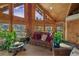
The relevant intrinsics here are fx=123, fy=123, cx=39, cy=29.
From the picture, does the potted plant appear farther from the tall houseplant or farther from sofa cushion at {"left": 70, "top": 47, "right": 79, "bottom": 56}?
the tall houseplant

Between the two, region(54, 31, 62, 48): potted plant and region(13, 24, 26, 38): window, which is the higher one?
region(13, 24, 26, 38): window

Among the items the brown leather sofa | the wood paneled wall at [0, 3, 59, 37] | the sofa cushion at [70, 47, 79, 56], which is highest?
the wood paneled wall at [0, 3, 59, 37]

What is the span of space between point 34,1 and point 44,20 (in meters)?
0.34

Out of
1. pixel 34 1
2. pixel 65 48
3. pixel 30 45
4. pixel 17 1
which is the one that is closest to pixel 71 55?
pixel 65 48

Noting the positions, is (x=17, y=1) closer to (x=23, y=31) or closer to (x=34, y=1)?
(x=34, y=1)

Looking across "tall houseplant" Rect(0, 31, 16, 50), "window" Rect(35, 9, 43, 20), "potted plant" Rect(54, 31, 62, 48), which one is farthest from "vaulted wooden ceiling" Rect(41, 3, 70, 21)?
"tall houseplant" Rect(0, 31, 16, 50)

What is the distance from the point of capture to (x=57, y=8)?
6.19ft

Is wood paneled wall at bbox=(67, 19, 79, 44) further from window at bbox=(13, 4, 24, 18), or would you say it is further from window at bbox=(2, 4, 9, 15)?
window at bbox=(2, 4, 9, 15)

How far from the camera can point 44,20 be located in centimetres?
188

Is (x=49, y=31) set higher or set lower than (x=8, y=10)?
lower

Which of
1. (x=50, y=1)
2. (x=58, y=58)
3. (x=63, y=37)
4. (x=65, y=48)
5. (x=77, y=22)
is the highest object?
(x=50, y=1)

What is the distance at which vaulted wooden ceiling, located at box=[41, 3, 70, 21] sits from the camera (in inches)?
74.0

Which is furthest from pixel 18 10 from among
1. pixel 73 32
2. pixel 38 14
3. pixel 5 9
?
pixel 73 32

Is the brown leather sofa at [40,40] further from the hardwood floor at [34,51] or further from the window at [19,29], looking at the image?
the window at [19,29]
